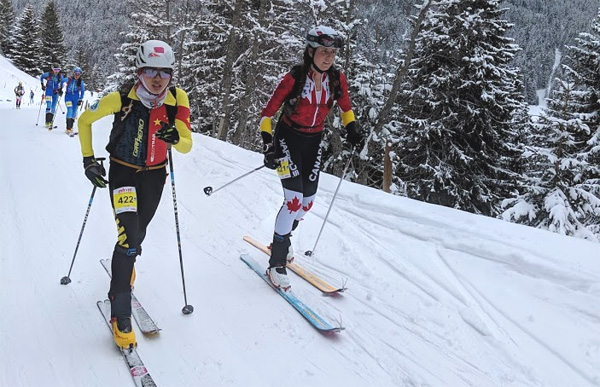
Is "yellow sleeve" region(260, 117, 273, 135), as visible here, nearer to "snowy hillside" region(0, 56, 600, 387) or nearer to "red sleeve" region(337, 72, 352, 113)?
"red sleeve" region(337, 72, 352, 113)

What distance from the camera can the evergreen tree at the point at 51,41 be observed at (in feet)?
185

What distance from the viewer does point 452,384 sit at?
3.06 metres

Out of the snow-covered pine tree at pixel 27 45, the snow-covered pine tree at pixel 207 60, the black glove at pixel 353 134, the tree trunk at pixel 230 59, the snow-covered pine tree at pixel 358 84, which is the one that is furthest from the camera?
the snow-covered pine tree at pixel 27 45

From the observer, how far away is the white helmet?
3082 millimetres

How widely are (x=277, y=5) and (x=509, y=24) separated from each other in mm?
9776

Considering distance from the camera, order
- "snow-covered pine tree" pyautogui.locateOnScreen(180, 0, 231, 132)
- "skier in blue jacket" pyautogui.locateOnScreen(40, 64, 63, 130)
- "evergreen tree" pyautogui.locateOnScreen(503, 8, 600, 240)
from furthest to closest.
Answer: "snow-covered pine tree" pyautogui.locateOnScreen(180, 0, 231, 132) → "skier in blue jacket" pyautogui.locateOnScreen(40, 64, 63, 130) → "evergreen tree" pyautogui.locateOnScreen(503, 8, 600, 240)

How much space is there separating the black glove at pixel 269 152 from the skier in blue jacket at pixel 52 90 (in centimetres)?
1262

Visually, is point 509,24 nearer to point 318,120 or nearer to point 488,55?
point 488,55

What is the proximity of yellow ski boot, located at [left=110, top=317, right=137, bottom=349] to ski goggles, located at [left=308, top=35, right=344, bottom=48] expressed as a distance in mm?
2984

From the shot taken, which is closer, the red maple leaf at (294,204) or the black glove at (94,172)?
the black glove at (94,172)

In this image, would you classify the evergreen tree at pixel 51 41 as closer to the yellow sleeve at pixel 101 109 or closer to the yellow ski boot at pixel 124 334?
the yellow sleeve at pixel 101 109

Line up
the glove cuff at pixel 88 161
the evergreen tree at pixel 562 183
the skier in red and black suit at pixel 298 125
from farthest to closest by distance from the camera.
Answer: the evergreen tree at pixel 562 183, the skier in red and black suit at pixel 298 125, the glove cuff at pixel 88 161

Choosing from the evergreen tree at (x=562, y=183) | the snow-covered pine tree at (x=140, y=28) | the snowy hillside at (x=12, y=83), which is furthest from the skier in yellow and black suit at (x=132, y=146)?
the snowy hillside at (x=12, y=83)

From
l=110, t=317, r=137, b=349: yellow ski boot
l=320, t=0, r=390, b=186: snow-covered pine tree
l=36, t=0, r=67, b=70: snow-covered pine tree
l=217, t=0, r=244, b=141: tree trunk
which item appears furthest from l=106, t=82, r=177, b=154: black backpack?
l=36, t=0, r=67, b=70: snow-covered pine tree
